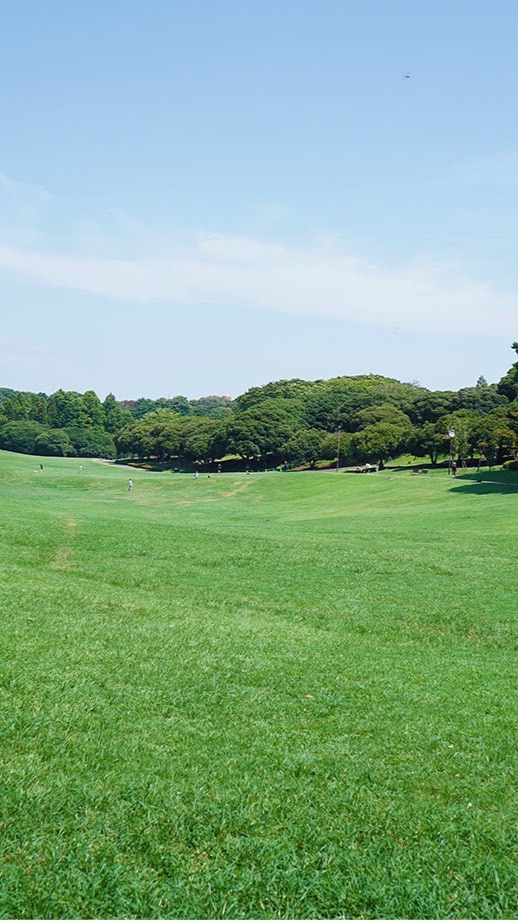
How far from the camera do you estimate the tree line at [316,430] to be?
2982 inches

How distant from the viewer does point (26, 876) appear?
464 cm

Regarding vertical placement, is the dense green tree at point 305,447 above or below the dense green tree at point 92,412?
below

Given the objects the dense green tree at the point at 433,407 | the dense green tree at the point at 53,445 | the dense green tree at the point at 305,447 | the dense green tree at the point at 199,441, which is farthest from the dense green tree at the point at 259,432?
the dense green tree at the point at 53,445

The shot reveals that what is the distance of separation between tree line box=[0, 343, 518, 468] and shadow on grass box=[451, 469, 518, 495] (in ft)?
12.9

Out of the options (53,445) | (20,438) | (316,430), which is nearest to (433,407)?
(316,430)

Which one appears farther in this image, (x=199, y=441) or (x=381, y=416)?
A: (x=199, y=441)

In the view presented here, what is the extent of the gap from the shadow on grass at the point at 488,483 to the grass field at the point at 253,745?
29.7 m

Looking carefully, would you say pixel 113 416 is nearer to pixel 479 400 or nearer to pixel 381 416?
pixel 381 416

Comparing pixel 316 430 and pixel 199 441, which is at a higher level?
pixel 316 430

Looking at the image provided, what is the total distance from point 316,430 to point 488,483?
5245cm

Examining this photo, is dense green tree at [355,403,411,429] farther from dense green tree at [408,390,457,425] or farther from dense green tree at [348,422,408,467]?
dense green tree at [348,422,408,467]

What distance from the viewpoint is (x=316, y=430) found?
100438mm

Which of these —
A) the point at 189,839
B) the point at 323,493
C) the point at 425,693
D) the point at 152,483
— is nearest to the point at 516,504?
the point at 323,493

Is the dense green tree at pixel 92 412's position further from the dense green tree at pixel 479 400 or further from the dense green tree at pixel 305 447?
the dense green tree at pixel 479 400
